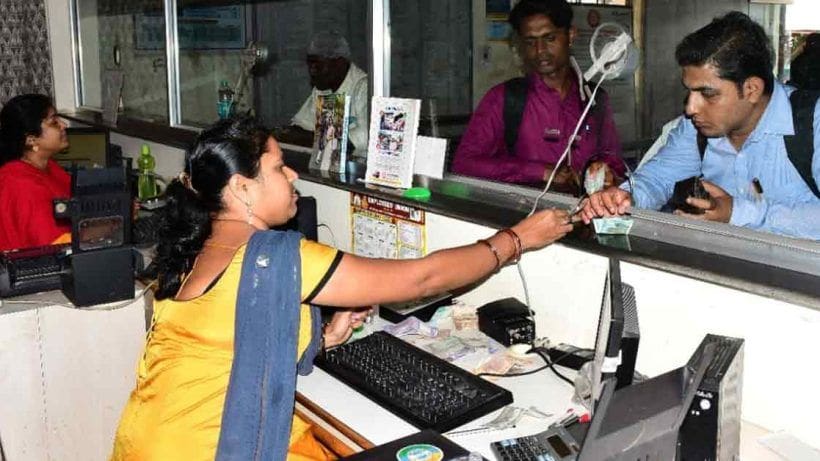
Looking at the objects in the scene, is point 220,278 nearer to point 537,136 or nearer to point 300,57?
point 537,136

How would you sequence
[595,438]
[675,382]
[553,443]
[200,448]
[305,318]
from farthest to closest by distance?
[305,318]
[200,448]
[553,443]
[675,382]
[595,438]

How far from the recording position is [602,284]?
1.79m

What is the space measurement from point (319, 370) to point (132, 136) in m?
2.64

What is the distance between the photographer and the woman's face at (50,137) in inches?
123

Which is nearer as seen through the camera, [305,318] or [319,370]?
[305,318]

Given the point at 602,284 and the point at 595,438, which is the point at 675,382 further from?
the point at 602,284

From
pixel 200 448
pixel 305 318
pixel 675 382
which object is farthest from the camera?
pixel 305 318

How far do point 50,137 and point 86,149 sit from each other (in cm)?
56

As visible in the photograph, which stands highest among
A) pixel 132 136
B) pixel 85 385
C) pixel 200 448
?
pixel 132 136

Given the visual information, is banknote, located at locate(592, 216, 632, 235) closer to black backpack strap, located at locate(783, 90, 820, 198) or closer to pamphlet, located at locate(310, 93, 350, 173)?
black backpack strap, located at locate(783, 90, 820, 198)

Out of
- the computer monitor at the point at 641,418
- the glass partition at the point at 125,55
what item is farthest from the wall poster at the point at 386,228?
the glass partition at the point at 125,55

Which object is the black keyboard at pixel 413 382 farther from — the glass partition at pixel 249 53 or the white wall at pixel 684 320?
the glass partition at pixel 249 53

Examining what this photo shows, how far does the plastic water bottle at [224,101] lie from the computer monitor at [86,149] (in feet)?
1.80

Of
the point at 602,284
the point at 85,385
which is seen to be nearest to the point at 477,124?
the point at 602,284
